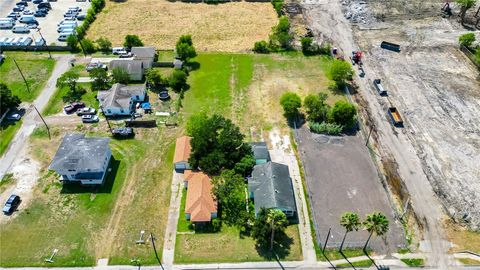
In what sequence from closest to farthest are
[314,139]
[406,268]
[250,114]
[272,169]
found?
[406,268] → [272,169] → [314,139] → [250,114]

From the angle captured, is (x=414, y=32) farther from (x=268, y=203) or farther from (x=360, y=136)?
(x=268, y=203)

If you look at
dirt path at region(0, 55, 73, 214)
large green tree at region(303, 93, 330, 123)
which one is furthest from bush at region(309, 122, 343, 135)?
dirt path at region(0, 55, 73, 214)

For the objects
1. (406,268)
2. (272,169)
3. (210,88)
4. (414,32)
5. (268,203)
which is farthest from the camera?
(414,32)

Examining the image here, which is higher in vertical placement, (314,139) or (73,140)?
(73,140)

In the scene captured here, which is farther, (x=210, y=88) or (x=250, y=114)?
(x=210, y=88)

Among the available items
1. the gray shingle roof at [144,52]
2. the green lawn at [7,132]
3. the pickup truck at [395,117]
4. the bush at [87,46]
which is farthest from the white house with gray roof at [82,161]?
the pickup truck at [395,117]

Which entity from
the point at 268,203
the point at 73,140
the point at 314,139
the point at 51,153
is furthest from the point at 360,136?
the point at 51,153
